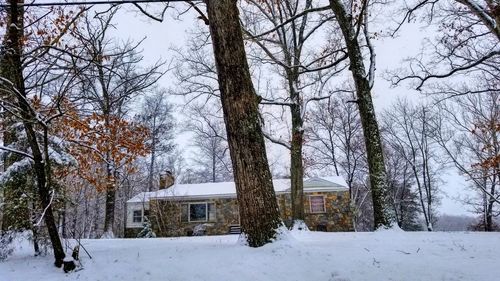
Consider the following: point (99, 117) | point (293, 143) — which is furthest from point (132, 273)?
point (293, 143)

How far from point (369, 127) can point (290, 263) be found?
4.42 meters

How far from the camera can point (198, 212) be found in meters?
21.3

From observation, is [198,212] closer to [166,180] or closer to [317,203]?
[166,180]

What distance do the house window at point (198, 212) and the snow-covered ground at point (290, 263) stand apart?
16582 millimetres

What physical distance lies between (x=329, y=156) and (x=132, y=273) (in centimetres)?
2280

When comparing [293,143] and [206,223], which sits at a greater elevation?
[293,143]

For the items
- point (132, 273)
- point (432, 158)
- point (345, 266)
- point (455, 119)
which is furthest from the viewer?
point (432, 158)

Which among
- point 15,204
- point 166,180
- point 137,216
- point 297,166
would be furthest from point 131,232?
point 15,204

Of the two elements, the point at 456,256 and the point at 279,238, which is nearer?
the point at 456,256

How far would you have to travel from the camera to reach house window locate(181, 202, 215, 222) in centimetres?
2106

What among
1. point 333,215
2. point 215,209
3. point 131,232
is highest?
point 215,209

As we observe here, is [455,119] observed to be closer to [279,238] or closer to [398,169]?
[398,169]

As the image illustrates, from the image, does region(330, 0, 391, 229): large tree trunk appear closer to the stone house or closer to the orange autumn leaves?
the orange autumn leaves

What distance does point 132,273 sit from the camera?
12.2 feet
